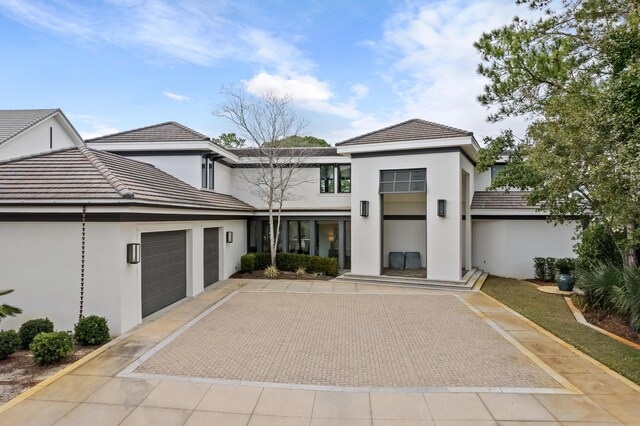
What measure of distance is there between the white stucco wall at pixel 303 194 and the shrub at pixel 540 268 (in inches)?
365

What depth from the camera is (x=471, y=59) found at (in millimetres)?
12000

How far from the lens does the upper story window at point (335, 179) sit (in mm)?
19562

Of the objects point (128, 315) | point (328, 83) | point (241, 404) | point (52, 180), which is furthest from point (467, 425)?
point (328, 83)

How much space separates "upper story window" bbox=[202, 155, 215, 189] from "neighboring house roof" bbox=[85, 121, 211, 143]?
112cm

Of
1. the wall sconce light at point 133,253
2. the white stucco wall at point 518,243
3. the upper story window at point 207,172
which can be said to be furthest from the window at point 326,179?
the wall sconce light at point 133,253

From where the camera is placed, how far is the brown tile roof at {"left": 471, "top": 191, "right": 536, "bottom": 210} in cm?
1729

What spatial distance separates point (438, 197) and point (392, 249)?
5.07 m

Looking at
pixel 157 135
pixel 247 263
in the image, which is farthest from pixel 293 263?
pixel 157 135

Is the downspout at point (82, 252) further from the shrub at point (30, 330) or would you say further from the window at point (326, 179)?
the window at point (326, 179)

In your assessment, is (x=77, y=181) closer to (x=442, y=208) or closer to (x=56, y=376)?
(x=56, y=376)

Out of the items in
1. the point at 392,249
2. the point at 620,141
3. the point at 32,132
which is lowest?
the point at 392,249

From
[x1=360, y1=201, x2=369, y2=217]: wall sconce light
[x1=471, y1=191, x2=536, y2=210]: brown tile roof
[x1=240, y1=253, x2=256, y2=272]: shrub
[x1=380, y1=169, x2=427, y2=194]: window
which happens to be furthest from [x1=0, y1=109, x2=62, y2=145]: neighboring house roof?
[x1=471, y1=191, x2=536, y2=210]: brown tile roof

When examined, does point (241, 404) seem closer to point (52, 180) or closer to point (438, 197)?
point (52, 180)

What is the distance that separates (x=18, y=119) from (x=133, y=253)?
14.3 m
